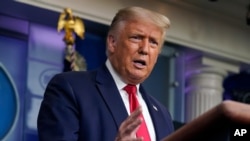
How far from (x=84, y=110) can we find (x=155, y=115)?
208 millimetres

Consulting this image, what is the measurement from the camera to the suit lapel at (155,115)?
1542 millimetres

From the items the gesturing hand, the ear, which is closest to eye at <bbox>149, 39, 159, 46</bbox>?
the ear

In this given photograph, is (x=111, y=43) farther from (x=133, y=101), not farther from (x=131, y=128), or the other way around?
(x=131, y=128)

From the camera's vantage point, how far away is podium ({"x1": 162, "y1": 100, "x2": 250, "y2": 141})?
61 centimetres

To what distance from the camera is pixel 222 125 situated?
24.4 inches

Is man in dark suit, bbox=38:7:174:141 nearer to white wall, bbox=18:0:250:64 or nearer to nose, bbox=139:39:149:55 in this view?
nose, bbox=139:39:149:55

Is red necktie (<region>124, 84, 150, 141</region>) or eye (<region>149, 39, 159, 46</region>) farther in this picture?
eye (<region>149, 39, 159, 46</region>)

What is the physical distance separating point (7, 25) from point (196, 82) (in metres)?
1.60

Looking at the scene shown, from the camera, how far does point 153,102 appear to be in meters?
→ 1.68

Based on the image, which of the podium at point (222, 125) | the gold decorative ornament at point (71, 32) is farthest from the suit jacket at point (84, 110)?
the gold decorative ornament at point (71, 32)

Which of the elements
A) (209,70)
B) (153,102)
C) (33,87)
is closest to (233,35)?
(209,70)

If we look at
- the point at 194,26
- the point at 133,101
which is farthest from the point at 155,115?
the point at 194,26

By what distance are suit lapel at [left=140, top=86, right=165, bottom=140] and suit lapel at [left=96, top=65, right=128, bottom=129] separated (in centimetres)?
10

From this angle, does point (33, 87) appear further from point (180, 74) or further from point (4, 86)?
point (180, 74)
